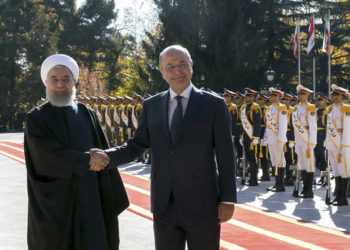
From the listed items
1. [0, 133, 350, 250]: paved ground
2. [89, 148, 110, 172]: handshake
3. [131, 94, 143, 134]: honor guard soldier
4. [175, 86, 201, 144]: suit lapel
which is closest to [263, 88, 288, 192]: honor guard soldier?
[0, 133, 350, 250]: paved ground

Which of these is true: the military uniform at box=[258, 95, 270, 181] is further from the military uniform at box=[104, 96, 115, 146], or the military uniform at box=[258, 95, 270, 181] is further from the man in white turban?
the military uniform at box=[104, 96, 115, 146]

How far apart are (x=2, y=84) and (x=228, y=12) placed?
23.0 meters

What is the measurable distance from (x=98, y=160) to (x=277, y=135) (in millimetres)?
9033

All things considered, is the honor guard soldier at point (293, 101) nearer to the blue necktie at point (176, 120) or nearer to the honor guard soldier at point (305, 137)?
the honor guard soldier at point (305, 137)

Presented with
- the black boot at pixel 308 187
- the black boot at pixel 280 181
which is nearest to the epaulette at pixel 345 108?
the black boot at pixel 308 187

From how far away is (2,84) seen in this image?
53812mm

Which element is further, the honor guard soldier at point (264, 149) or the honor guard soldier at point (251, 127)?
the honor guard soldier at point (264, 149)

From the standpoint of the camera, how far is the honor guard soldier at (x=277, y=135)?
13.1 meters

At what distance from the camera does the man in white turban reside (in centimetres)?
474

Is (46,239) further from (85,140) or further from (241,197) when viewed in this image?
(241,197)

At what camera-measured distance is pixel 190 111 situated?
14.5 feet

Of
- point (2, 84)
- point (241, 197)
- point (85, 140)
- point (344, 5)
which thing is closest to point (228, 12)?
point (344, 5)

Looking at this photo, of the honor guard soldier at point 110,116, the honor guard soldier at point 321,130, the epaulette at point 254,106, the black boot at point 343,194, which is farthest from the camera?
the honor guard soldier at point 110,116

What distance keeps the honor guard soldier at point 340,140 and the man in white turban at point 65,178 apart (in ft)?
22.3
